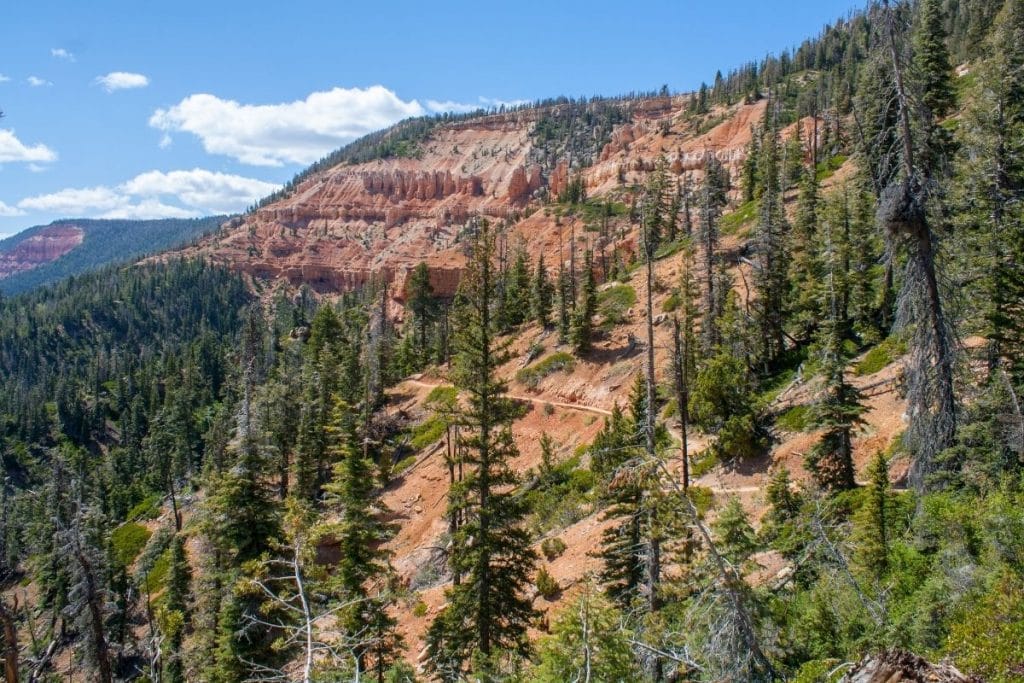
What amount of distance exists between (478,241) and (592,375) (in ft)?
99.3

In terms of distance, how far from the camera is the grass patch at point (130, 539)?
57562mm

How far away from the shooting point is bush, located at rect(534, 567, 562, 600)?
2547 cm

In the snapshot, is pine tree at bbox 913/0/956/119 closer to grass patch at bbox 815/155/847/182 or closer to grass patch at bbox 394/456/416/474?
grass patch at bbox 815/155/847/182

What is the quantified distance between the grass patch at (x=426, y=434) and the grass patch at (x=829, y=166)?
52.1 metres

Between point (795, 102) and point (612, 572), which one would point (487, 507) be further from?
point (795, 102)

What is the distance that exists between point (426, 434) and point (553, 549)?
2325 cm

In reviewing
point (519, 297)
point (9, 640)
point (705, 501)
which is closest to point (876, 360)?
point (705, 501)

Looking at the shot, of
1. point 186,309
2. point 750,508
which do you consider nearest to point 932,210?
point 750,508

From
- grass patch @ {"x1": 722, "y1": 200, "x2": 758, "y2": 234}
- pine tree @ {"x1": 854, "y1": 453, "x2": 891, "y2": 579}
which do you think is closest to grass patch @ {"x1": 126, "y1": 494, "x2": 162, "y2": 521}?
grass patch @ {"x1": 722, "y1": 200, "x2": 758, "y2": 234}

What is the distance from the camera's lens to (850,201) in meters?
40.8

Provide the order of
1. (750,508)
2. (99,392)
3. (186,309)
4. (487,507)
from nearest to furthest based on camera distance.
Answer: (487,507) < (750,508) < (99,392) < (186,309)

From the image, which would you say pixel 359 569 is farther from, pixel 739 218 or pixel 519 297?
pixel 739 218

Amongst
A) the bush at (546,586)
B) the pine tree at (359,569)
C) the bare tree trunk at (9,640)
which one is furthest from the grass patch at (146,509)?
the bare tree trunk at (9,640)

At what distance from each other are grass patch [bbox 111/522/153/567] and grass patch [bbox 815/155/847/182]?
79304 mm
